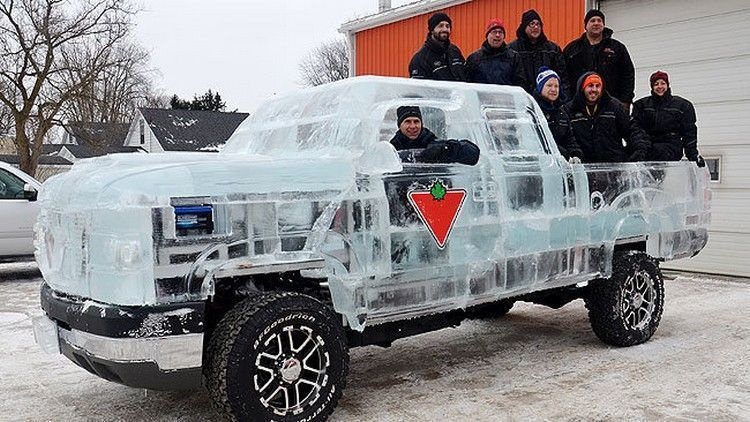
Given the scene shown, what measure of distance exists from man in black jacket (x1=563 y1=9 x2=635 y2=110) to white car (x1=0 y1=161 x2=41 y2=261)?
7436mm

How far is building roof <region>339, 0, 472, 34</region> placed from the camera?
554 inches

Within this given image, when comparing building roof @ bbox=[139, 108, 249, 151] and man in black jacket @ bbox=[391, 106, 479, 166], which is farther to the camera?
building roof @ bbox=[139, 108, 249, 151]

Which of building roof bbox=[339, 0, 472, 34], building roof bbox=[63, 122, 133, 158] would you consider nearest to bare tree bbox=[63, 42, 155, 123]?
building roof bbox=[63, 122, 133, 158]

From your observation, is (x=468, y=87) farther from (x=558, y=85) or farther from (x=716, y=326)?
(x=716, y=326)

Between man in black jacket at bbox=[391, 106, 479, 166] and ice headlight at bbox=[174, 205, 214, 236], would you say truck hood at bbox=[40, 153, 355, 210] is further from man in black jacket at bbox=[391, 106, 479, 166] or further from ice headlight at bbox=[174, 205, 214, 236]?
man in black jacket at bbox=[391, 106, 479, 166]

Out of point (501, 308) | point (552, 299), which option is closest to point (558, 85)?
point (552, 299)

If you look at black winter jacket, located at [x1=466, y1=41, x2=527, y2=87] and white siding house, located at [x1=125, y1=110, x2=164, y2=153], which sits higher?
white siding house, located at [x1=125, y1=110, x2=164, y2=153]

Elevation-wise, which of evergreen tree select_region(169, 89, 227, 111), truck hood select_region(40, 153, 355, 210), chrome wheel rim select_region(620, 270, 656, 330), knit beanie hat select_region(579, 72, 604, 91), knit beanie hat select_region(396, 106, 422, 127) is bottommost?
chrome wheel rim select_region(620, 270, 656, 330)

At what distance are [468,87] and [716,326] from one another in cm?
368

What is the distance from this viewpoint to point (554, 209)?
5.36 metres

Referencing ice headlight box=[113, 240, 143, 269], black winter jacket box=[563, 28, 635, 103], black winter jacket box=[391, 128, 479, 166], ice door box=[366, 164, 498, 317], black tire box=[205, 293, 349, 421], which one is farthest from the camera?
black winter jacket box=[563, 28, 635, 103]

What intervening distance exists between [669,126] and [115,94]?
43.1 meters

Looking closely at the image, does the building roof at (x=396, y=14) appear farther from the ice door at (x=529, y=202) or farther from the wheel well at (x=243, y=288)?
the wheel well at (x=243, y=288)

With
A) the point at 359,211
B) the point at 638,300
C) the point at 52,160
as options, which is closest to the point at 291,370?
the point at 359,211
